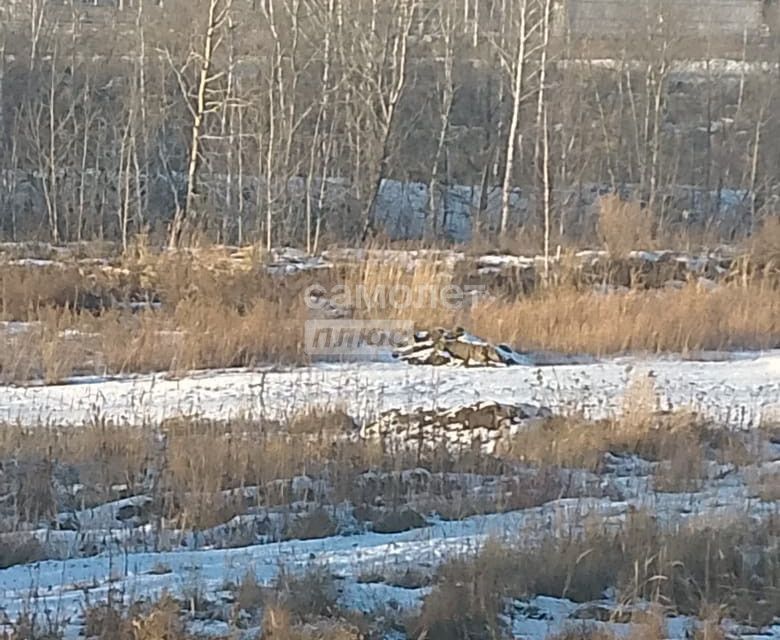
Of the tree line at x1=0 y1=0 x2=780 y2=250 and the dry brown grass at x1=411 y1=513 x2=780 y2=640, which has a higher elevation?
the tree line at x1=0 y1=0 x2=780 y2=250

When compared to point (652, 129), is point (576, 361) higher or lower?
lower

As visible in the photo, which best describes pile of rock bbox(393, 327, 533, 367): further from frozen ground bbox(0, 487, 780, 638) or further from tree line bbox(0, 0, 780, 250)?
tree line bbox(0, 0, 780, 250)

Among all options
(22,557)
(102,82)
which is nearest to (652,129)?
(102,82)

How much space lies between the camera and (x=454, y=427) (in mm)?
8727

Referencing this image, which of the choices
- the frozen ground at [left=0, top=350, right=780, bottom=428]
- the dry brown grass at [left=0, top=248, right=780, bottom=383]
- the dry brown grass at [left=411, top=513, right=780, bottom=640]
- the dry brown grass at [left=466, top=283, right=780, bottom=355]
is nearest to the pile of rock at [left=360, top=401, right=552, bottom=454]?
the frozen ground at [left=0, top=350, right=780, bottom=428]

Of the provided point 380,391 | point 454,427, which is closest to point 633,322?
point 380,391

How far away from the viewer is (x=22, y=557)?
5.66m

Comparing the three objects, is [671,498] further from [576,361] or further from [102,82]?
[102,82]

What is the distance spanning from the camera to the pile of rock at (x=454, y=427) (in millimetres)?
8062

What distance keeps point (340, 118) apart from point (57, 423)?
15.2 m

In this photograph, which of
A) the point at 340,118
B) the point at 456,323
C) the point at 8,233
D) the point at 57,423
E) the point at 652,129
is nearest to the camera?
the point at 57,423

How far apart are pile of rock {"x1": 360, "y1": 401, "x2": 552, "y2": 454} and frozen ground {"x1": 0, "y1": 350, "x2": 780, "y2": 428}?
1.11 ft

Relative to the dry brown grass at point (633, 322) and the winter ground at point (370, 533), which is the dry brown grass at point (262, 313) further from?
the winter ground at point (370, 533)

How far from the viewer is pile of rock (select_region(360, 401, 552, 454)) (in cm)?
806
